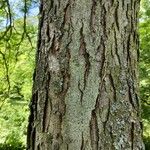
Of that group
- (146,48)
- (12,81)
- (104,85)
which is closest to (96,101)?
(104,85)

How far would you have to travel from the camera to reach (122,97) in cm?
136

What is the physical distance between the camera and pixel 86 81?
1341mm

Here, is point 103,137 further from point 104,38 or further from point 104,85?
point 104,38

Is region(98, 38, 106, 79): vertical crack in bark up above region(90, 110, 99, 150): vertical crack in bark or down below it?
above

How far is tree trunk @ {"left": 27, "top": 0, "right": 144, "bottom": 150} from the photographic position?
1315mm

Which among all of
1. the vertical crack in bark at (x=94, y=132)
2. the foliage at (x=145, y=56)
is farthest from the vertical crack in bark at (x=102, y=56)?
the foliage at (x=145, y=56)

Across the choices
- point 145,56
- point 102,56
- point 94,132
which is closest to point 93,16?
point 102,56

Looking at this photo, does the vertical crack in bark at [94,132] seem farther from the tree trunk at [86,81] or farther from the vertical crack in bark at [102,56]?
the vertical crack in bark at [102,56]

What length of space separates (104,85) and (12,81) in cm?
673

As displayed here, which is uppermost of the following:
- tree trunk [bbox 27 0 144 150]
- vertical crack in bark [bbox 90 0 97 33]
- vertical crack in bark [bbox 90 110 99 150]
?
vertical crack in bark [bbox 90 0 97 33]

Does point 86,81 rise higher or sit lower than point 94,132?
higher

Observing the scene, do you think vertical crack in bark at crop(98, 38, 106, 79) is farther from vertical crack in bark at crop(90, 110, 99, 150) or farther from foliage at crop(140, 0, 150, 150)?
foliage at crop(140, 0, 150, 150)

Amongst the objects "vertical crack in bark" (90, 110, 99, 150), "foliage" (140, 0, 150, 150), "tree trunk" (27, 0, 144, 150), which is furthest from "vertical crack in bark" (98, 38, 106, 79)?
"foliage" (140, 0, 150, 150)

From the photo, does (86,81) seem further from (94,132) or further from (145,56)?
(145,56)
